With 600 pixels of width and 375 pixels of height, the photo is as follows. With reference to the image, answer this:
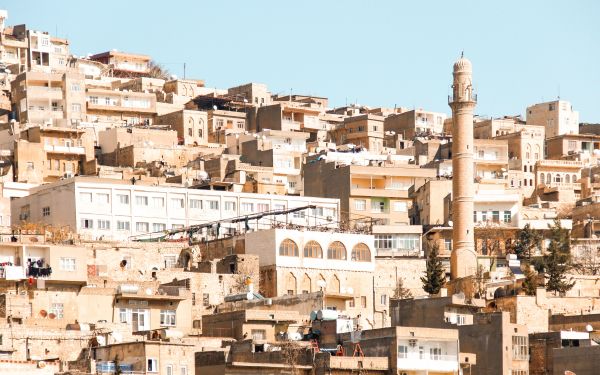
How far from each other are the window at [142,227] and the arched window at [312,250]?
7.48 meters

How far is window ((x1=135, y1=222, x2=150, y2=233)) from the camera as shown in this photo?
2549 inches

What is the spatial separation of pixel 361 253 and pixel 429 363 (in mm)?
17257

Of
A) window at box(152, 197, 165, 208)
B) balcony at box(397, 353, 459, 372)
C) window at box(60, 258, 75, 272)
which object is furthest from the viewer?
window at box(152, 197, 165, 208)

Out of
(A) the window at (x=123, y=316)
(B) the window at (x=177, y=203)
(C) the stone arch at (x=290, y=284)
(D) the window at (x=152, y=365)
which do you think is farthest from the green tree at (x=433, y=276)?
(D) the window at (x=152, y=365)

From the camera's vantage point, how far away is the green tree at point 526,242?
230 ft

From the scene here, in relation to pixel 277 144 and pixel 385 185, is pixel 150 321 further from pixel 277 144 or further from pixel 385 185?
pixel 277 144

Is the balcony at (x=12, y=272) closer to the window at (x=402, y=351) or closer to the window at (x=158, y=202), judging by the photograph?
the window at (x=402, y=351)

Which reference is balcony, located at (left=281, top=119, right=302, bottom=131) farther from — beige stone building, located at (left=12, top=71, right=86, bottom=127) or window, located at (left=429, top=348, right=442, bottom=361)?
window, located at (left=429, top=348, right=442, bottom=361)

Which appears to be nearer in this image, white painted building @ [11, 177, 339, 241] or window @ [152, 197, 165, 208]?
white painted building @ [11, 177, 339, 241]

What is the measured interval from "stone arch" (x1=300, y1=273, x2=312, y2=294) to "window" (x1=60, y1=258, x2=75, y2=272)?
975 centimetres

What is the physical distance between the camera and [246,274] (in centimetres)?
5784

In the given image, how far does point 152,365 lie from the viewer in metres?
41.2

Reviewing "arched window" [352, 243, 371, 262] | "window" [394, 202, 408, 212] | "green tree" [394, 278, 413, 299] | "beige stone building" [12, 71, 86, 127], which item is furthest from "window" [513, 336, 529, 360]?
"beige stone building" [12, 71, 86, 127]

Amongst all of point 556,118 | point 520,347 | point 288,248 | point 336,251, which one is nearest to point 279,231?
point 288,248
